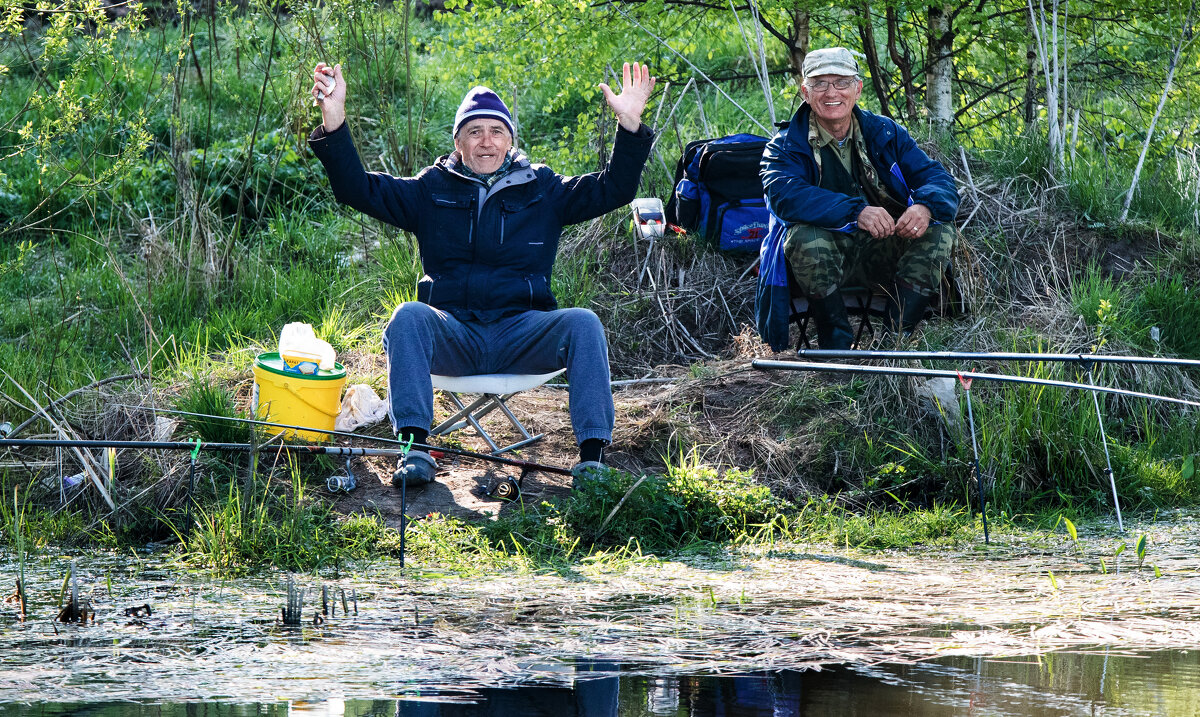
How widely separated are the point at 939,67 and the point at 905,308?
2709 millimetres

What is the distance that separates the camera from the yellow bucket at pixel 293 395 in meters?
4.86

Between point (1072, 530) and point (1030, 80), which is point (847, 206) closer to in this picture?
point (1072, 530)

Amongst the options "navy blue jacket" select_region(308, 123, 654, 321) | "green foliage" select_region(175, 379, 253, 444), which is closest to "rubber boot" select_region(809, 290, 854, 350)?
"navy blue jacket" select_region(308, 123, 654, 321)

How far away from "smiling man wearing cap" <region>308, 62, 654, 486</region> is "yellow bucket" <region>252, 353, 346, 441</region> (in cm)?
39

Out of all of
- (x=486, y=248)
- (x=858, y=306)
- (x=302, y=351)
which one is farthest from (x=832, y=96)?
(x=302, y=351)

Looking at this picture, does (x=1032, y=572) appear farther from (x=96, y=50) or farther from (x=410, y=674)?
(x=96, y=50)

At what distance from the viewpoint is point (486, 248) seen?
5070mm

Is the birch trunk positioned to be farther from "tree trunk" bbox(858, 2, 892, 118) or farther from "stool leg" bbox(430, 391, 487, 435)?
"stool leg" bbox(430, 391, 487, 435)

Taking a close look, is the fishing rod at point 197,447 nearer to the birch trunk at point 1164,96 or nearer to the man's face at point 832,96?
the man's face at point 832,96

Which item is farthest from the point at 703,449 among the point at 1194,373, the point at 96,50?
A: the point at 96,50

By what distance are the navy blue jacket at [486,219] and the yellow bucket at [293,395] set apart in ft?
1.70

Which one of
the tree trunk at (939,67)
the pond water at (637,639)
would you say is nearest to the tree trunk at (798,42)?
the tree trunk at (939,67)

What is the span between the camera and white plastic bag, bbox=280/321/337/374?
193 inches

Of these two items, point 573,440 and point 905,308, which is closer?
point 573,440
